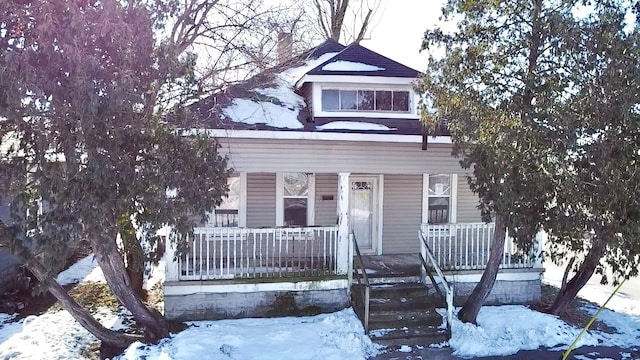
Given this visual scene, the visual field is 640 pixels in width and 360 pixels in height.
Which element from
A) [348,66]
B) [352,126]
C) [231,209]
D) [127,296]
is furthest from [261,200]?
[127,296]

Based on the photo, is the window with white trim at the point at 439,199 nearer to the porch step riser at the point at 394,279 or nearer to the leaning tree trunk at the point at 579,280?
the porch step riser at the point at 394,279

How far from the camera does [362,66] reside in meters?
10.7

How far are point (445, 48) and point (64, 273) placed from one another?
1071 centimetres

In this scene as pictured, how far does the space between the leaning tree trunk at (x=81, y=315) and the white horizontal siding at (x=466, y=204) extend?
7955mm

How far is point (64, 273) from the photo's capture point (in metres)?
12.2

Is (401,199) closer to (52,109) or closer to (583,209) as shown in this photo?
(583,209)

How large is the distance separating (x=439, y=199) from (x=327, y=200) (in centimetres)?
289

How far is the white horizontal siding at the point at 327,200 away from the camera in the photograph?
442 inches

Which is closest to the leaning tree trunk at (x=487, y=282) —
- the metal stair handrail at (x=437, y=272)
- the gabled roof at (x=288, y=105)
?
the metal stair handrail at (x=437, y=272)

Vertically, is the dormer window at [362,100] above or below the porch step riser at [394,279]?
above

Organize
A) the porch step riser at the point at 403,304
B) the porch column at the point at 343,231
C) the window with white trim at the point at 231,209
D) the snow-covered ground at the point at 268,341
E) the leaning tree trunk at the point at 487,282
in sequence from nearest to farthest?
the snow-covered ground at the point at 268,341, the porch step riser at the point at 403,304, the leaning tree trunk at the point at 487,282, the porch column at the point at 343,231, the window with white trim at the point at 231,209

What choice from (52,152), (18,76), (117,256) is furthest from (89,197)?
(117,256)

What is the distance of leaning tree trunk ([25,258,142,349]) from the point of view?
257 inches

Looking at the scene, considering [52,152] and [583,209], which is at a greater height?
[52,152]
